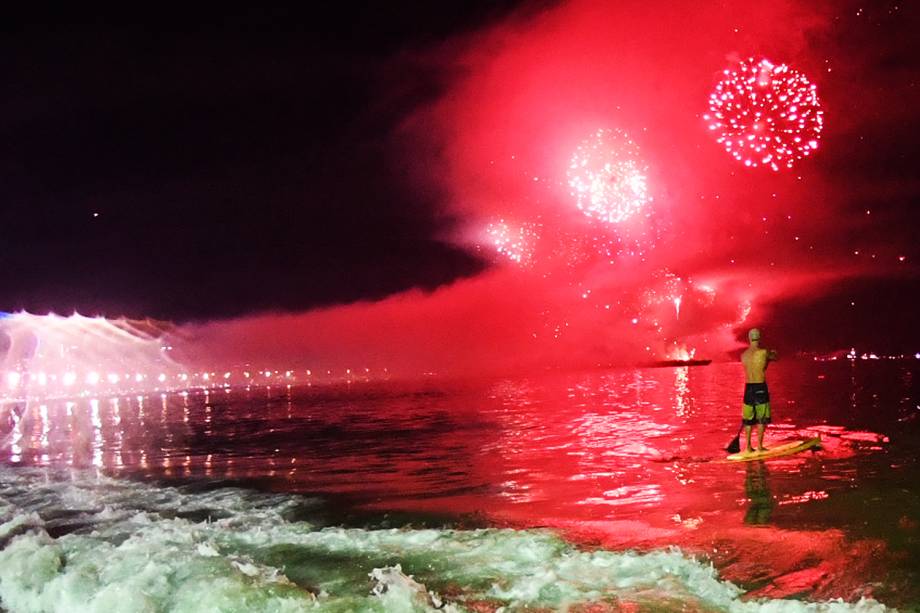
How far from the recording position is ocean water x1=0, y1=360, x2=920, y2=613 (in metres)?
6.98

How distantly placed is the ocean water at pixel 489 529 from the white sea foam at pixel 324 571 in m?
0.03

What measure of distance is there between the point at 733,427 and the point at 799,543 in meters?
12.4

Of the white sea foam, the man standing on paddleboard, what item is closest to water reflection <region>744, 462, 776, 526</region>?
the man standing on paddleboard

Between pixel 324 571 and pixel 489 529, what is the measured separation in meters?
2.24

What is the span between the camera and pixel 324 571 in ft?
26.9

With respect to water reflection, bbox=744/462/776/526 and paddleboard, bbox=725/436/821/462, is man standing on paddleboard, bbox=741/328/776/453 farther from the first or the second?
water reflection, bbox=744/462/776/526

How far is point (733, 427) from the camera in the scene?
1980 centimetres

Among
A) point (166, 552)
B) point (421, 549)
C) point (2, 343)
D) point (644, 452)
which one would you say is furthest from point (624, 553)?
point (2, 343)

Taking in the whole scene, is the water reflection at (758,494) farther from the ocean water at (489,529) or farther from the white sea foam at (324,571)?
the white sea foam at (324,571)

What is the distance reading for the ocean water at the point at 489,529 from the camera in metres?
6.98

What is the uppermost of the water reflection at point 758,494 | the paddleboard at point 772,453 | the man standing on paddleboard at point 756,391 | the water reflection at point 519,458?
the man standing on paddleboard at point 756,391

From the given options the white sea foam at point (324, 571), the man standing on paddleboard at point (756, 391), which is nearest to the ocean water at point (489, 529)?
the white sea foam at point (324, 571)

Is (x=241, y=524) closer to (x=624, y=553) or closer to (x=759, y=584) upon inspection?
(x=624, y=553)

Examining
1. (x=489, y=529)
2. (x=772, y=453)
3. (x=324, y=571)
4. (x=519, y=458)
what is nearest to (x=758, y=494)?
(x=772, y=453)
